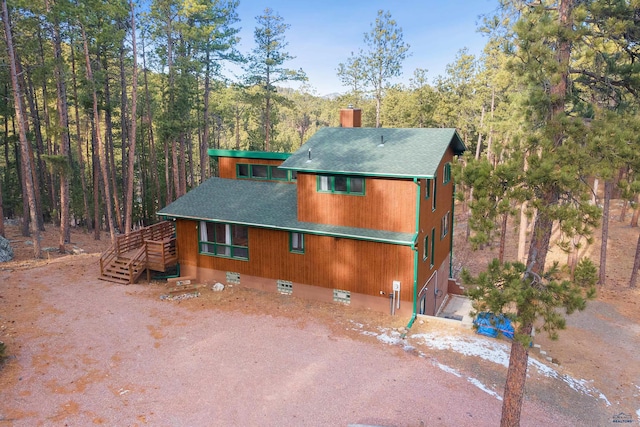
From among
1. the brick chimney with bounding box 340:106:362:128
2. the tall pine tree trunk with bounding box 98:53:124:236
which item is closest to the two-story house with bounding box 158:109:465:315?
the brick chimney with bounding box 340:106:362:128

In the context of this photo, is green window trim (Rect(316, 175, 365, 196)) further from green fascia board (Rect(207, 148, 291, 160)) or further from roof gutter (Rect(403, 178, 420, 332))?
green fascia board (Rect(207, 148, 291, 160))

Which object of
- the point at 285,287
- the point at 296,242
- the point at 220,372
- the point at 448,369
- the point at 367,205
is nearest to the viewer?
the point at 220,372

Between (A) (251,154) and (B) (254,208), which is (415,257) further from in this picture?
(A) (251,154)

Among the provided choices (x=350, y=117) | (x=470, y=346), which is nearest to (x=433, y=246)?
(x=470, y=346)

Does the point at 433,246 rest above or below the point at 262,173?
below

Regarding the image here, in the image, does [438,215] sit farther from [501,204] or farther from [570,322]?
[501,204]

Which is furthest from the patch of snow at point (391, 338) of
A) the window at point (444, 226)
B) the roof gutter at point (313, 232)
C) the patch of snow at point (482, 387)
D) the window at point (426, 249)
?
the window at point (444, 226)
